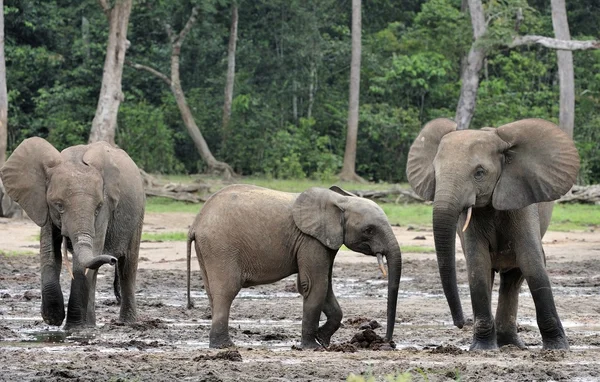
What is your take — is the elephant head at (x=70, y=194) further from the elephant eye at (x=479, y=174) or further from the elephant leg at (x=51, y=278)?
the elephant eye at (x=479, y=174)

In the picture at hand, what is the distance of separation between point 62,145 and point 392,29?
40.8 ft

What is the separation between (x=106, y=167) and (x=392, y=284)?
3148 mm

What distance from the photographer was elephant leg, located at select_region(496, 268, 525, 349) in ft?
33.8

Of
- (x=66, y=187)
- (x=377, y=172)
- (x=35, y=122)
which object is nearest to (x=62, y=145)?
(x=35, y=122)

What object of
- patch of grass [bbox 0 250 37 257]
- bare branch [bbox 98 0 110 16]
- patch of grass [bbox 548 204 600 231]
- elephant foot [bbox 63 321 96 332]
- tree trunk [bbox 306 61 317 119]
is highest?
bare branch [bbox 98 0 110 16]

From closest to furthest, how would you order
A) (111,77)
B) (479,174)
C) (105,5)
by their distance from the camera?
(479,174) < (105,5) < (111,77)

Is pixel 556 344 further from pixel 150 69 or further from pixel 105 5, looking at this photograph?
pixel 150 69

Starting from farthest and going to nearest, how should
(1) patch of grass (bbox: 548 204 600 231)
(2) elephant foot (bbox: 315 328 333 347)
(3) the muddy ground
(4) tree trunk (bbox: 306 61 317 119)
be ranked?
(4) tree trunk (bbox: 306 61 317 119) → (1) patch of grass (bbox: 548 204 600 231) → (2) elephant foot (bbox: 315 328 333 347) → (3) the muddy ground

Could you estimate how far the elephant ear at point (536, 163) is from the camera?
9.55 metres

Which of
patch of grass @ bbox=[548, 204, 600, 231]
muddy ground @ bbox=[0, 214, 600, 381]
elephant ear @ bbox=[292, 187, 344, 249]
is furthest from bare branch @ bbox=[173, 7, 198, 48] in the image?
elephant ear @ bbox=[292, 187, 344, 249]

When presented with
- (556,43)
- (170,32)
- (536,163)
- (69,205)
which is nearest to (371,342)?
(536,163)

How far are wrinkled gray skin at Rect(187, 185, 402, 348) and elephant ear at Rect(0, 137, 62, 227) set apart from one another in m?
1.61

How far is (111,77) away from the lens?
30609 mm

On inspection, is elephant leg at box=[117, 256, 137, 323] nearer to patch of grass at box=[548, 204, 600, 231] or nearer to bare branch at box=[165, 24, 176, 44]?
patch of grass at box=[548, 204, 600, 231]
